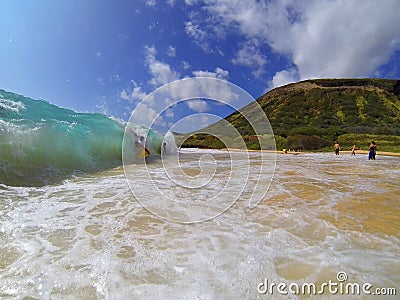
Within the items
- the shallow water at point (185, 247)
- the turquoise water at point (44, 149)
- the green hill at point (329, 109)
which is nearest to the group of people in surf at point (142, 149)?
the turquoise water at point (44, 149)

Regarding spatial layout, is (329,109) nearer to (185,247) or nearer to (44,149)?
(44,149)

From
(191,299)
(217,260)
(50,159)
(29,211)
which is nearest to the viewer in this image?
(191,299)

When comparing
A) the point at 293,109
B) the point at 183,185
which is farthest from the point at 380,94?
the point at 183,185

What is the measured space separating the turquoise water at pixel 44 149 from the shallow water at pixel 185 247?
2.17 metres

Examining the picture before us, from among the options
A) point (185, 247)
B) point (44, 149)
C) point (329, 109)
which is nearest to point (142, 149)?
point (44, 149)

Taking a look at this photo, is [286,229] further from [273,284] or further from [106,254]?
[106,254]

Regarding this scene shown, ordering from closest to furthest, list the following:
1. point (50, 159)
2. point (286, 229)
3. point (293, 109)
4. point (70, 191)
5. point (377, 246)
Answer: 1. point (377, 246)
2. point (286, 229)
3. point (70, 191)
4. point (50, 159)
5. point (293, 109)

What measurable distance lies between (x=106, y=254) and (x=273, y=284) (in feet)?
5.35

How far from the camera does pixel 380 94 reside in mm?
70375

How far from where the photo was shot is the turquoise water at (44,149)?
21.5ft

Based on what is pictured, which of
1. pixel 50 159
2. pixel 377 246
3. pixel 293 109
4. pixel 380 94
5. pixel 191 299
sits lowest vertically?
pixel 191 299

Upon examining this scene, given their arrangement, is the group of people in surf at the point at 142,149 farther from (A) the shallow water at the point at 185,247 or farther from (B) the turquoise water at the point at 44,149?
(A) the shallow water at the point at 185,247

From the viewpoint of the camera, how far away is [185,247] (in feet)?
8.96

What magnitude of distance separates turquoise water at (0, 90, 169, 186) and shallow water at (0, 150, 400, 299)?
2.17 meters
